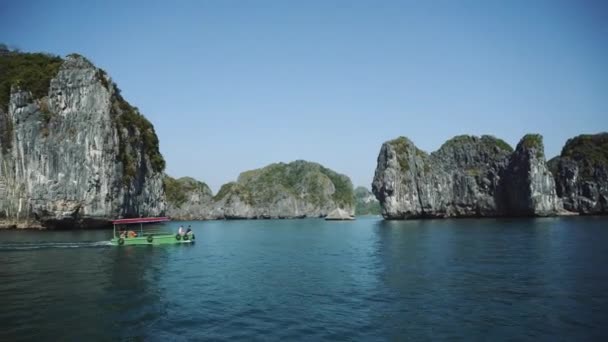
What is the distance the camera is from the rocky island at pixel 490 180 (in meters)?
135

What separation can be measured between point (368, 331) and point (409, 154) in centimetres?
13989

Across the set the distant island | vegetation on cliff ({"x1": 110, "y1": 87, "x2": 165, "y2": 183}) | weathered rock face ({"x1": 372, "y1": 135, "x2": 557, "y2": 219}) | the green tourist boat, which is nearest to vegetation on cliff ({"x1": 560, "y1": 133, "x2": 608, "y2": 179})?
weathered rock face ({"x1": 372, "y1": 135, "x2": 557, "y2": 219})

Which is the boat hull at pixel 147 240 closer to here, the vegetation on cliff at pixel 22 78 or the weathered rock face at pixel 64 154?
the weathered rock face at pixel 64 154

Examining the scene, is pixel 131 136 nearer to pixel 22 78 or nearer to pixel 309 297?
pixel 22 78

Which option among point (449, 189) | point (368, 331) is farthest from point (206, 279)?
point (449, 189)

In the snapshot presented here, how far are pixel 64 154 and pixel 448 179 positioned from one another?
129725 mm

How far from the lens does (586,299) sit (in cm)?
2150

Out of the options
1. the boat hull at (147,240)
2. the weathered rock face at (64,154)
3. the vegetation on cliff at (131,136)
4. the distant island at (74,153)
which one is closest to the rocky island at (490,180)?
the distant island at (74,153)

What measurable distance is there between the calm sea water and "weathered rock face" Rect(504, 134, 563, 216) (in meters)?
103

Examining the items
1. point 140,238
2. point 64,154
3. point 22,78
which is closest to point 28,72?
point 22,78

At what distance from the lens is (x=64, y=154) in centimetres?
7881

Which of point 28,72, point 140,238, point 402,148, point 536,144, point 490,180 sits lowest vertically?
point 140,238

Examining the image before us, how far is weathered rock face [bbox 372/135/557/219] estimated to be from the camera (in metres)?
144

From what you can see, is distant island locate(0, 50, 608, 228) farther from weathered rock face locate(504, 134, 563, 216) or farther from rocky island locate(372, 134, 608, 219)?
rocky island locate(372, 134, 608, 219)
